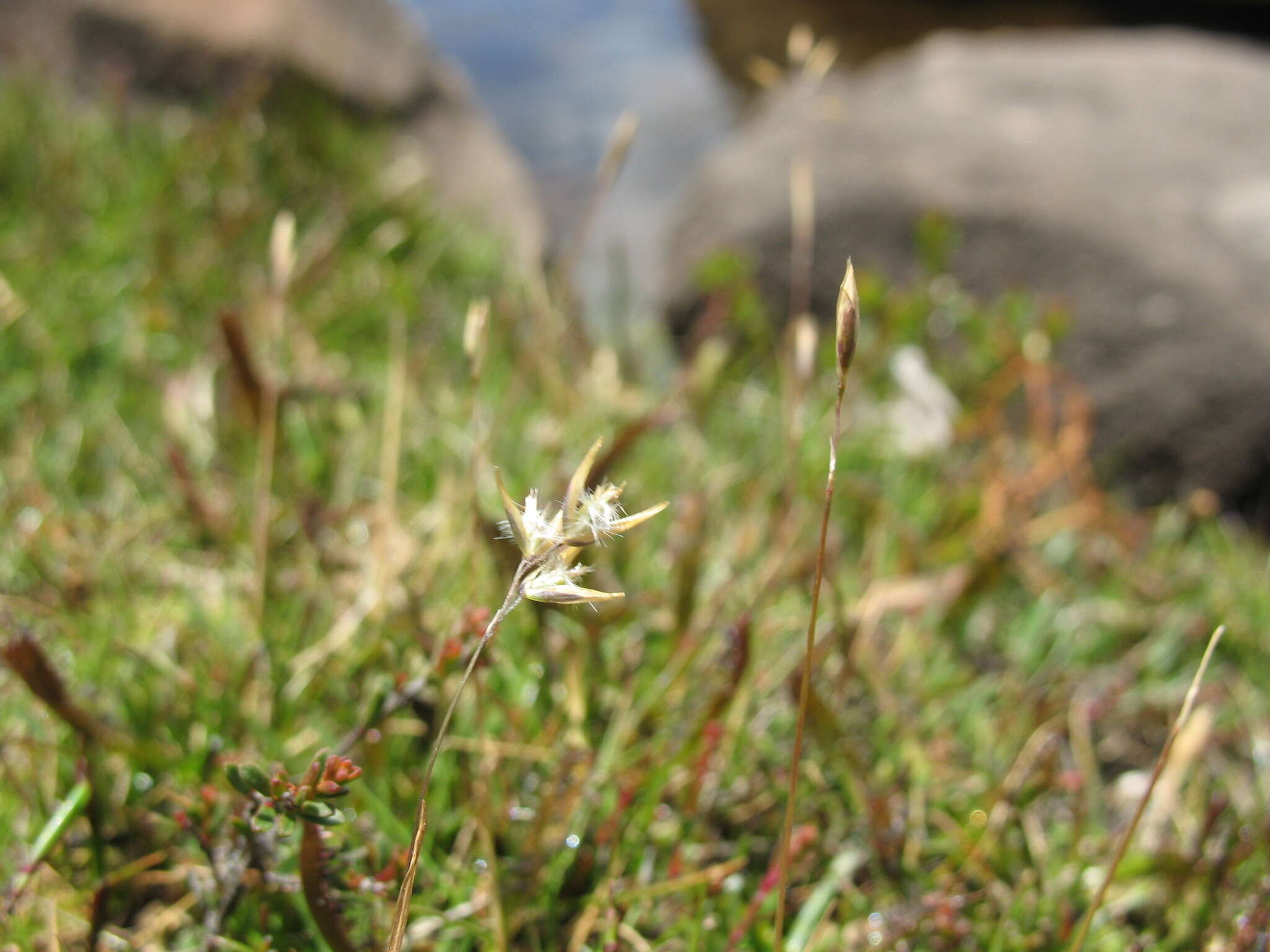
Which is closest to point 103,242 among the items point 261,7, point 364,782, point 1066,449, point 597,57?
point 261,7

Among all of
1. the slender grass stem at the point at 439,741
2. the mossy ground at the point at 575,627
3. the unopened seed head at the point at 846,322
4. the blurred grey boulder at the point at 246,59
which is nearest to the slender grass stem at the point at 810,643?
the unopened seed head at the point at 846,322

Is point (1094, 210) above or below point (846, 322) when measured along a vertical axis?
below

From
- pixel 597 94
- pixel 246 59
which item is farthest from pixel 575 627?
pixel 597 94

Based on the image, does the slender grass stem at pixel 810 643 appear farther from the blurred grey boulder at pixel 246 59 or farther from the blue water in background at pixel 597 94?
the blue water in background at pixel 597 94

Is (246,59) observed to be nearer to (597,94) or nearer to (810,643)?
(810,643)

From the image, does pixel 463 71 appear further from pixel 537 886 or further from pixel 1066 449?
pixel 537 886

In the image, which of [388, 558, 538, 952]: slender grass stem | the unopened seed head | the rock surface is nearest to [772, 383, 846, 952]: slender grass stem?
the unopened seed head
